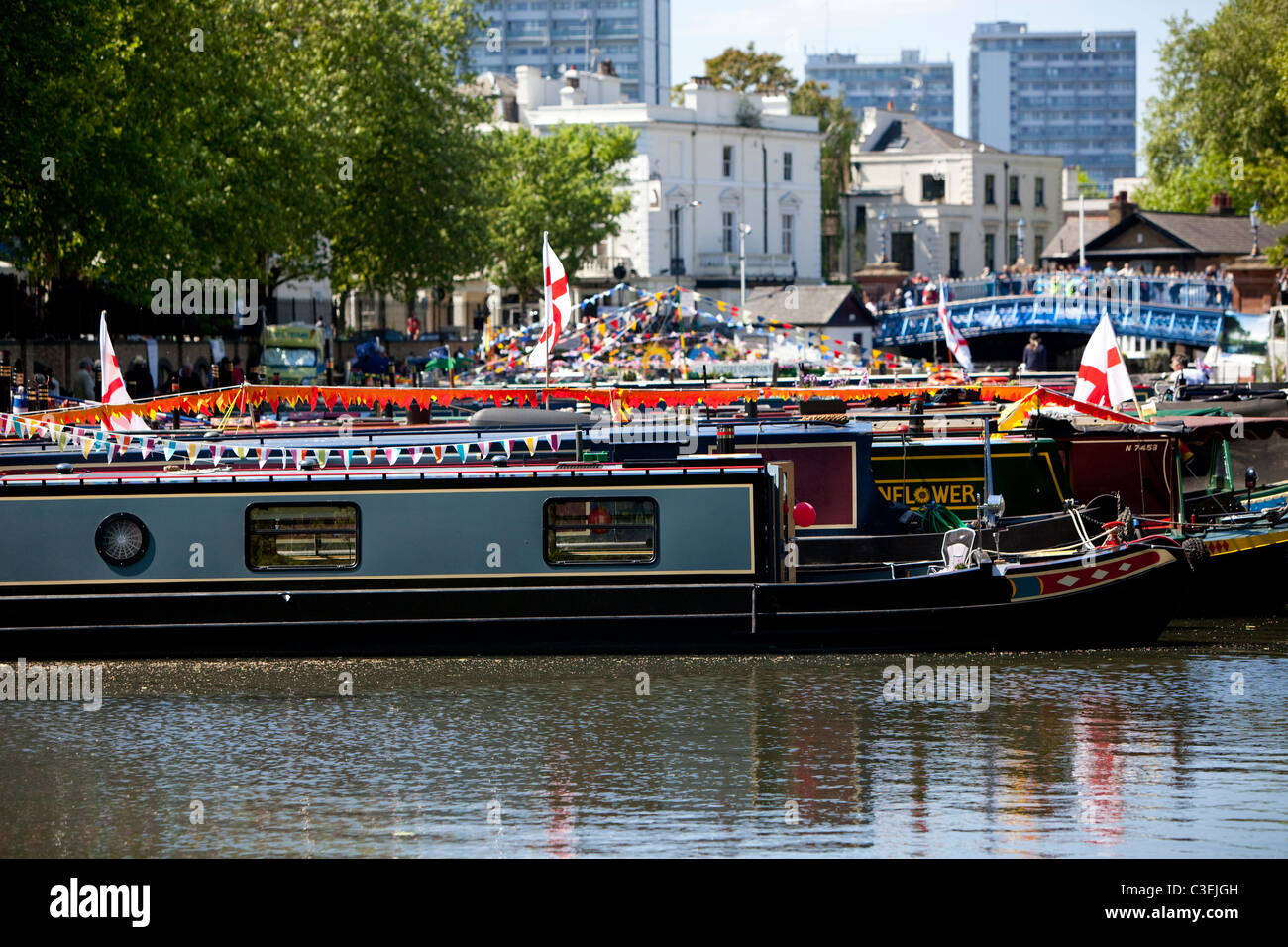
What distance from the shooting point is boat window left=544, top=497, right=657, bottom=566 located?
18.7 metres

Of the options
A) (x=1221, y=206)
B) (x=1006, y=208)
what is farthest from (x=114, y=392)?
(x=1006, y=208)

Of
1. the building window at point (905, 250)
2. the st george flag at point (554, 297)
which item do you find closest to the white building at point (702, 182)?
the building window at point (905, 250)

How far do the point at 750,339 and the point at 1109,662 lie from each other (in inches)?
1153

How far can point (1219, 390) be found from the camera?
28156 mm

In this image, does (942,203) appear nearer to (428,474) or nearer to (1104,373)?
(1104,373)

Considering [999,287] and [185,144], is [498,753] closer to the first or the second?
[185,144]

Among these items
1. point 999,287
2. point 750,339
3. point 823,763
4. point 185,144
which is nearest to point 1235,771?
point 823,763

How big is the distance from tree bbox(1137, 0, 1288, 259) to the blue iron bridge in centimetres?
856

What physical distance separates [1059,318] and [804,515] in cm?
3949

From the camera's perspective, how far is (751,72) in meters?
114

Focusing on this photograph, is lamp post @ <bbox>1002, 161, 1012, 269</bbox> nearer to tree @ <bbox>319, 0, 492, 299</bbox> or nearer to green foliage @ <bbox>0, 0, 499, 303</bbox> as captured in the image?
green foliage @ <bbox>0, 0, 499, 303</bbox>

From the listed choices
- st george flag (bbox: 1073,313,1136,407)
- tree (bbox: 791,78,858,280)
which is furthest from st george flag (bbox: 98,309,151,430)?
tree (bbox: 791,78,858,280)

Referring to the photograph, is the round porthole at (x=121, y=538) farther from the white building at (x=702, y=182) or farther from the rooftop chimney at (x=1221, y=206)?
the rooftop chimney at (x=1221, y=206)
